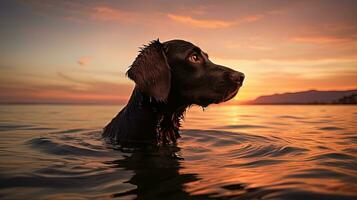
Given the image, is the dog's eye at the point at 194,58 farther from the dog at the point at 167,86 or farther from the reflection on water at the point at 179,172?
the reflection on water at the point at 179,172

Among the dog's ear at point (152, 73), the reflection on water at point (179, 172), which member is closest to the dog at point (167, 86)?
the dog's ear at point (152, 73)

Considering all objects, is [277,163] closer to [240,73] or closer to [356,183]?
[356,183]

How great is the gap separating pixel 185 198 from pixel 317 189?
1.09 m

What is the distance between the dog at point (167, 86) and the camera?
520 centimetres

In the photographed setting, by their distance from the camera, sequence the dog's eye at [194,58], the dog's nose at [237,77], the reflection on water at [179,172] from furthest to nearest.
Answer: the dog's eye at [194,58] < the dog's nose at [237,77] < the reflection on water at [179,172]

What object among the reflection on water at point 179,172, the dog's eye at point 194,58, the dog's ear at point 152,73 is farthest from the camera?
the dog's eye at point 194,58

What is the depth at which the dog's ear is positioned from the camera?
511cm

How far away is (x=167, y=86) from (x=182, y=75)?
1.42 feet

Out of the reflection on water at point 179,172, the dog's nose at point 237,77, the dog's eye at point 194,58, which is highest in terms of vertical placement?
the dog's eye at point 194,58

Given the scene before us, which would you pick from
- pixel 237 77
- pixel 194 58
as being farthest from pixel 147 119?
pixel 237 77

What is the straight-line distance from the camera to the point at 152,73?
5.20 m

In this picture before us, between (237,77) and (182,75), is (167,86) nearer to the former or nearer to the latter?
(182,75)

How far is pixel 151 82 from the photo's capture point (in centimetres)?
514

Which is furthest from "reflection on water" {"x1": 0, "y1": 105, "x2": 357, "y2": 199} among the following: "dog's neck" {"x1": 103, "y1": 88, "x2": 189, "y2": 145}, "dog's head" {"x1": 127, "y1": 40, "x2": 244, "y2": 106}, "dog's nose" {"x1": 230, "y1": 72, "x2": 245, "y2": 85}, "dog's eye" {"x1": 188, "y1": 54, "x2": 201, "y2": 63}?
"dog's eye" {"x1": 188, "y1": 54, "x2": 201, "y2": 63}
